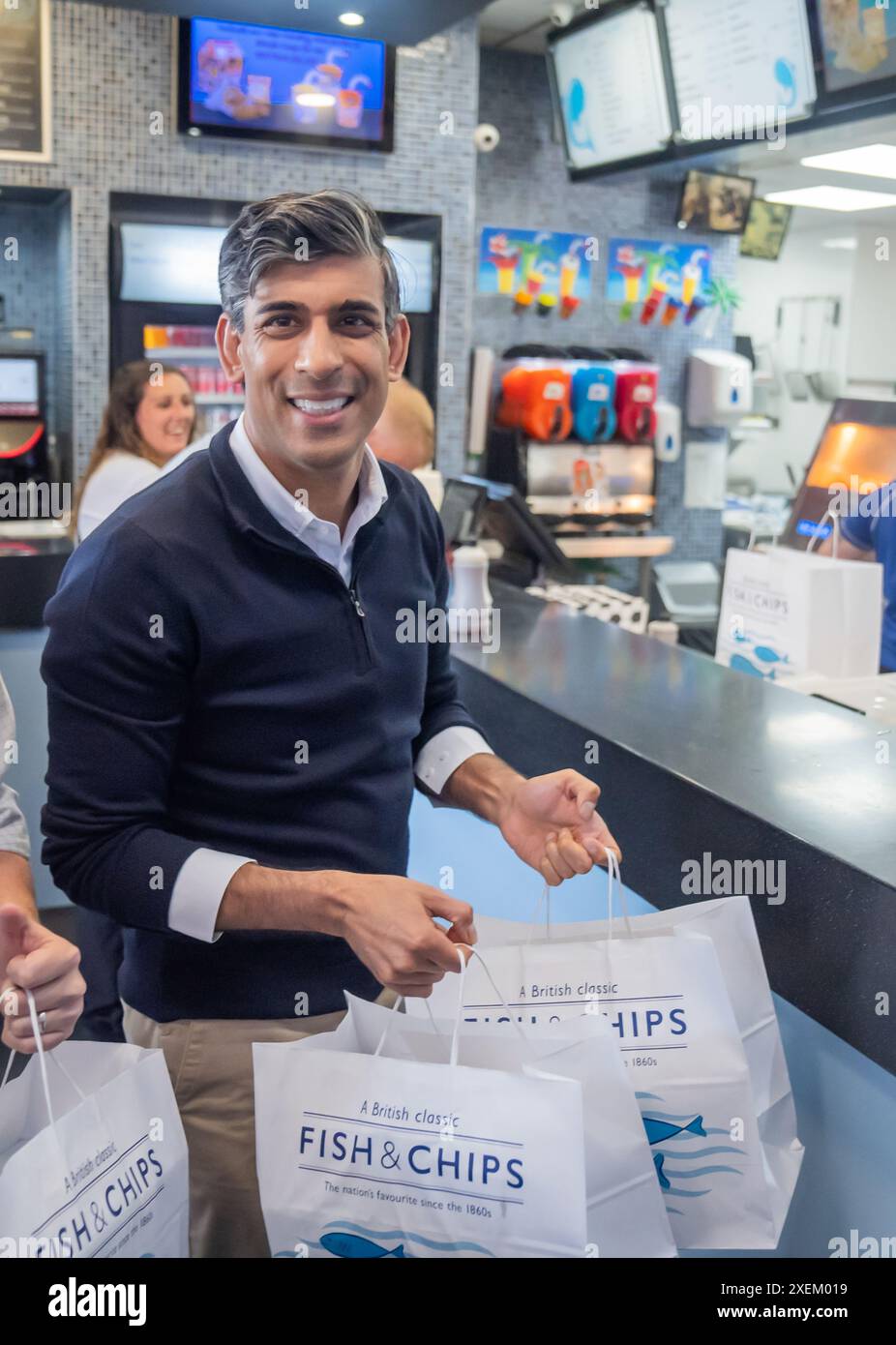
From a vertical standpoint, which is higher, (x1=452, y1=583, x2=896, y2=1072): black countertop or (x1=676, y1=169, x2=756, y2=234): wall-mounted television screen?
(x1=676, y1=169, x2=756, y2=234): wall-mounted television screen

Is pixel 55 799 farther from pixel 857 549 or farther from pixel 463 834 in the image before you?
pixel 857 549

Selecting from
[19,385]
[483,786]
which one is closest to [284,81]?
[19,385]

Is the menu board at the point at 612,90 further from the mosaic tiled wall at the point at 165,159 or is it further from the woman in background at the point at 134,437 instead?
the woman in background at the point at 134,437

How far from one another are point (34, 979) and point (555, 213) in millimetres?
6199

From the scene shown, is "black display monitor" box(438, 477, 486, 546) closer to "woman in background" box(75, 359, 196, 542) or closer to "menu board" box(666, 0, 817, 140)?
"woman in background" box(75, 359, 196, 542)

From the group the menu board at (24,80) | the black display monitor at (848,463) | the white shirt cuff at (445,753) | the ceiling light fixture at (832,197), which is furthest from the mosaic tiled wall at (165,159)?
the white shirt cuff at (445,753)

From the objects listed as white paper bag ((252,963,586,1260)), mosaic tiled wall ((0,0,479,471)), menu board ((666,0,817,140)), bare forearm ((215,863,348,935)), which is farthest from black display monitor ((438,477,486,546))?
white paper bag ((252,963,586,1260))

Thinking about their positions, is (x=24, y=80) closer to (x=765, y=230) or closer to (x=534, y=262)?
(x=534, y=262)

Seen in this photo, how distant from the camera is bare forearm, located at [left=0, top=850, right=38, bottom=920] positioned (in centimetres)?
121

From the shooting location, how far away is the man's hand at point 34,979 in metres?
1.04

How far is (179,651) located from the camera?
1274mm

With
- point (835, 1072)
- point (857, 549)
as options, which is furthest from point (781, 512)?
point (835, 1072)

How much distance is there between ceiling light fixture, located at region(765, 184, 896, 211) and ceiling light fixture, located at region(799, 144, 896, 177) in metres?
1.12

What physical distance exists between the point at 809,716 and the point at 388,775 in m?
0.73
